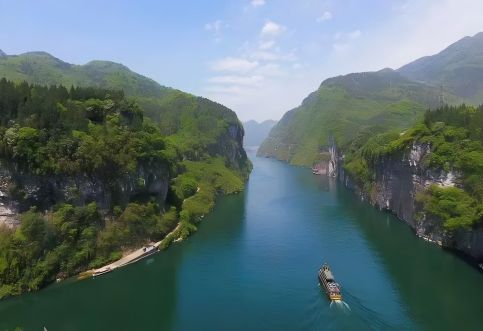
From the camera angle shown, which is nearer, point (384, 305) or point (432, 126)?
point (384, 305)

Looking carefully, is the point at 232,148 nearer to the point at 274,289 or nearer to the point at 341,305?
the point at 274,289

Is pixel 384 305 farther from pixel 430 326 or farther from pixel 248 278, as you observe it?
pixel 248 278

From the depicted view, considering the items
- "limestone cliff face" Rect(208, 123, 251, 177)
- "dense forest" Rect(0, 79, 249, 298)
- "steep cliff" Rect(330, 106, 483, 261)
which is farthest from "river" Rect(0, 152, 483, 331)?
"limestone cliff face" Rect(208, 123, 251, 177)

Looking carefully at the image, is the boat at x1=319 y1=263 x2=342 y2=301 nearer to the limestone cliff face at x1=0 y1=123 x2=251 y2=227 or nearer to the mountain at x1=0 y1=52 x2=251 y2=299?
the mountain at x1=0 y1=52 x2=251 y2=299

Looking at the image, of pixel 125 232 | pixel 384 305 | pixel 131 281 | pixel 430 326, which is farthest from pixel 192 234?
pixel 430 326

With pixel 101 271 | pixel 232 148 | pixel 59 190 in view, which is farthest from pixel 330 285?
pixel 232 148

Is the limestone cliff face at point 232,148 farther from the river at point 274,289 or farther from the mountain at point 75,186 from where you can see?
the river at point 274,289
